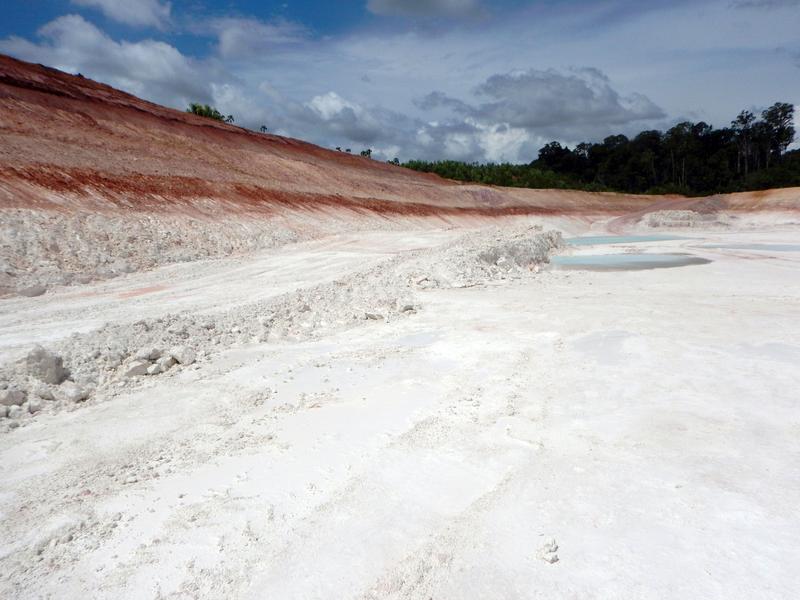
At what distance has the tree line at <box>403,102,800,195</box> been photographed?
63906 millimetres

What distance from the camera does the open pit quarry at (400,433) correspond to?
9.75ft

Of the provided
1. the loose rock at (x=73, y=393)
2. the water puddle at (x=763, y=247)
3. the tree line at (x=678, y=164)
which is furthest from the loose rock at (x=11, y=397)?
the tree line at (x=678, y=164)

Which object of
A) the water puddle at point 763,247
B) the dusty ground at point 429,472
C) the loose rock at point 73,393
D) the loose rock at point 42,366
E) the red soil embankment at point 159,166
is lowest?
the water puddle at point 763,247

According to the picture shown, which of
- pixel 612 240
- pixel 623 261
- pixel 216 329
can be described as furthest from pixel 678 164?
pixel 216 329

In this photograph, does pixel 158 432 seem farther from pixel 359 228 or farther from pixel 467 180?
pixel 467 180

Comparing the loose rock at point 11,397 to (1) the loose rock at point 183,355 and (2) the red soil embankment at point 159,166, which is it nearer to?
(1) the loose rock at point 183,355

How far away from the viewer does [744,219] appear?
37.2 meters

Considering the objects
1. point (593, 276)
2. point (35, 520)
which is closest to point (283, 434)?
point (35, 520)

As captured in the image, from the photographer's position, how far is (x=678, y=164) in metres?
73.3

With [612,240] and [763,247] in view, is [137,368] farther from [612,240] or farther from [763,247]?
[612,240]

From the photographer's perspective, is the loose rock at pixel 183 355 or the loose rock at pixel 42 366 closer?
the loose rock at pixel 42 366

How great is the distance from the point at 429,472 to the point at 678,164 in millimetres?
81795

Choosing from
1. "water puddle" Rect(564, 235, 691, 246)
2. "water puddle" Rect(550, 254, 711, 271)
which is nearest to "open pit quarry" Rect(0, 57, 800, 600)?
"water puddle" Rect(550, 254, 711, 271)

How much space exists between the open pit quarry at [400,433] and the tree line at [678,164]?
2052 inches
